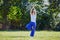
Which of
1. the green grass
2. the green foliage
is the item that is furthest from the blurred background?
the green grass

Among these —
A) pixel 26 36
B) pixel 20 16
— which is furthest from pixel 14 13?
pixel 26 36

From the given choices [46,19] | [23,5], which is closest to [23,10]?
[23,5]

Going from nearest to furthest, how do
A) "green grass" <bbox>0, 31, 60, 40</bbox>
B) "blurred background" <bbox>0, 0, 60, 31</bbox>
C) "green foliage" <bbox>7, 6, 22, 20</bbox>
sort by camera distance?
"green grass" <bbox>0, 31, 60, 40</bbox> → "blurred background" <bbox>0, 0, 60, 31</bbox> → "green foliage" <bbox>7, 6, 22, 20</bbox>

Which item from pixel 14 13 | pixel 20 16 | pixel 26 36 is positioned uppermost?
pixel 14 13

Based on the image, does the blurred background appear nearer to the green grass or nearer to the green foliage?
the green foliage

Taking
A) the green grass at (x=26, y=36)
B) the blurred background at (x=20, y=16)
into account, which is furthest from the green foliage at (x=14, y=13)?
the green grass at (x=26, y=36)

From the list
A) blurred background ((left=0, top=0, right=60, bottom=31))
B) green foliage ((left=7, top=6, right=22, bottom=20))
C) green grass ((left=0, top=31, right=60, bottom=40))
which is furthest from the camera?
green foliage ((left=7, top=6, right=22, bottom=20))

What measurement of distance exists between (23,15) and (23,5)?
4.33ft

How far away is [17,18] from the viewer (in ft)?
110

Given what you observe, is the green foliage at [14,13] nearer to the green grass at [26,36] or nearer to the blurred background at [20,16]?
the blurred background at [20,16]

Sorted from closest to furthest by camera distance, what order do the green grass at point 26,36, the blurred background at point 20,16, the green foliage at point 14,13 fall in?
the green grass at point 26,36 < the blurred background at point 20,16 < the green foliage at point 14,13

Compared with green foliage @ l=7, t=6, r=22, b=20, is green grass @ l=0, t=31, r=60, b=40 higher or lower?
lower

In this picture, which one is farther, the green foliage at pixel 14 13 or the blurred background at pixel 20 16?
the green foliage at pixel 14 13

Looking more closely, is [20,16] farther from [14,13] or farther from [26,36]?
[26,36]
